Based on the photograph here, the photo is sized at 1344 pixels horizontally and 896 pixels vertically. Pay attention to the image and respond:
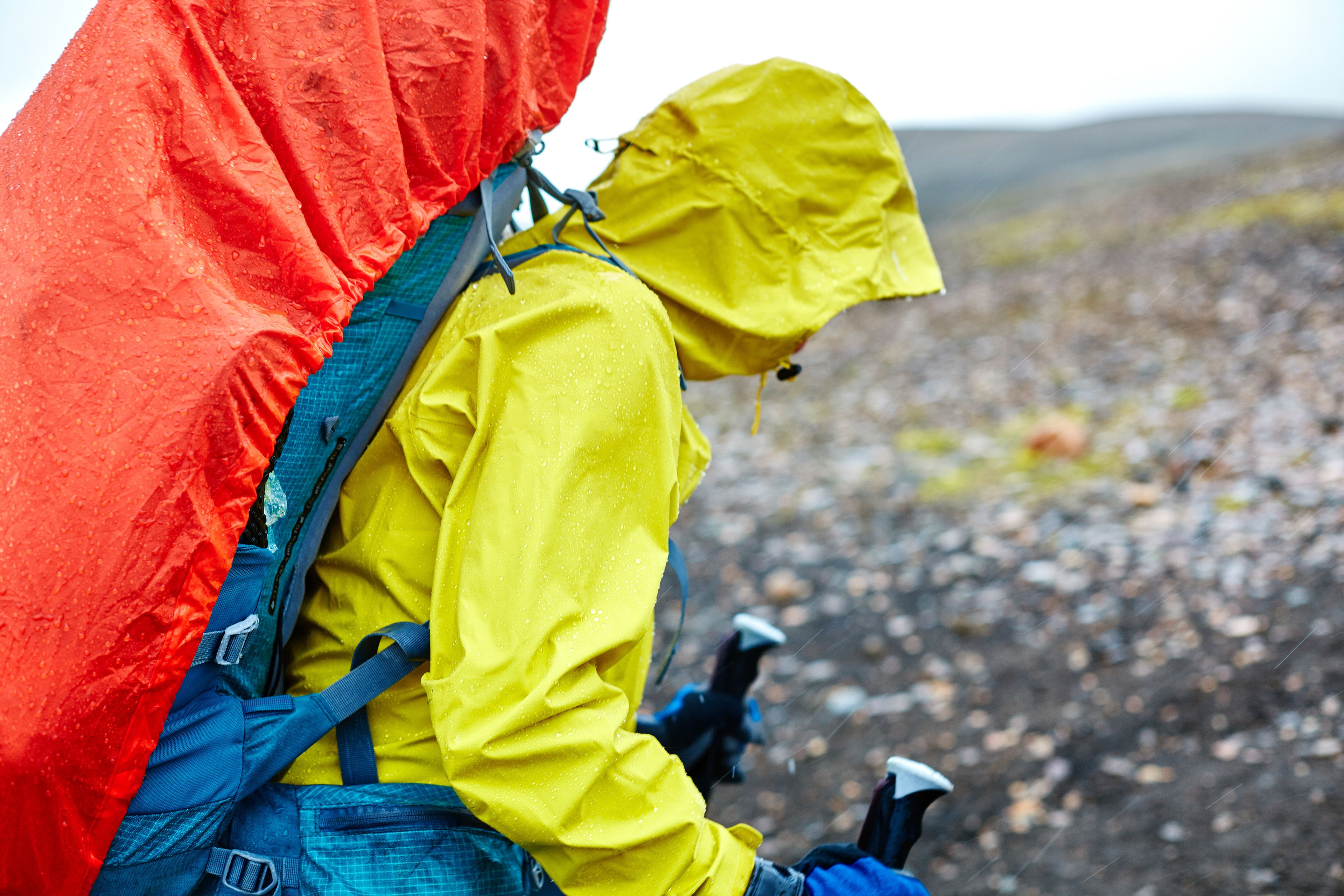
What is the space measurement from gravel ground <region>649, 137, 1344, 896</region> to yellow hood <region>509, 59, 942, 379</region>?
7.21 feet

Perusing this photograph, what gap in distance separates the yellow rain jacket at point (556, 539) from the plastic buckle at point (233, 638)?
21 centimetres

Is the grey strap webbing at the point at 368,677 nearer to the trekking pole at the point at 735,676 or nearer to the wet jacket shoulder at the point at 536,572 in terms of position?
the wet jacket shoulder at the point at 536,572

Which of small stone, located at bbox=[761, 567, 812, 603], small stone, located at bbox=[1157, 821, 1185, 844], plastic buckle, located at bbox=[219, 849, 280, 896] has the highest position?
plastic buckle, located at bbox=[219, 849, 280, 896]

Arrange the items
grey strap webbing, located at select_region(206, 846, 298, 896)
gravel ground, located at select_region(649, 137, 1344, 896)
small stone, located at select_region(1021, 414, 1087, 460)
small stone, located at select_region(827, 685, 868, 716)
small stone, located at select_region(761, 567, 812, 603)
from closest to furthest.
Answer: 1. grey strap webbing, located at select_region(206, 846, 298, 896)
2. gravel ground, located at select_region(649, 137, 1344, 896)
3. small stone, located at select_region(827, 685, 868, 716)
4. small stone, located at select_region(761, 567, 812, 603)
5. small stone, located at select_region(1021, 414, 1087, 460)

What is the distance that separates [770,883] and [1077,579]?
3661 millimetres

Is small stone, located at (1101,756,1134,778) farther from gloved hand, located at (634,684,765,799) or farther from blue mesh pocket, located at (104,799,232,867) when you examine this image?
blue mesh pocket, located at (104,799,232,867)

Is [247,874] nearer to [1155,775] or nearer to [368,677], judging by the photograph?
[368,677]

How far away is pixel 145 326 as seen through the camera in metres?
1.15

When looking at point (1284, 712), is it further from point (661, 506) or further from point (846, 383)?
point (846, 383)

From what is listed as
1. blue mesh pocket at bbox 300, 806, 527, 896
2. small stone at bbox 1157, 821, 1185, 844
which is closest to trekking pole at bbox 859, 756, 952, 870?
blue mesh pocket at bbox 300, 806, 527, 896

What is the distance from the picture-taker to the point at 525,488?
1.40m

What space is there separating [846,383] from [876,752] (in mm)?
5498

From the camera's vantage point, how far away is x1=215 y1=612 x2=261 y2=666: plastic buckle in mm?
1388

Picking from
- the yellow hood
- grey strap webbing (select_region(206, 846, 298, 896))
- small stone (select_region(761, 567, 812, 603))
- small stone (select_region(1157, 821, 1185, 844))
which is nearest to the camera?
grey strap webbing (select_region(206, 846, 298, 896))
